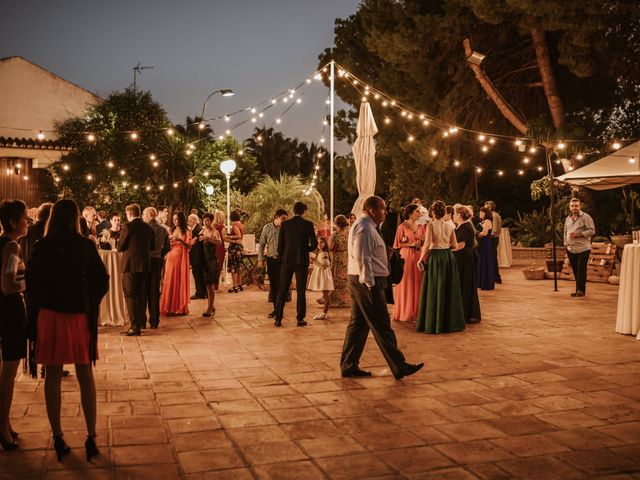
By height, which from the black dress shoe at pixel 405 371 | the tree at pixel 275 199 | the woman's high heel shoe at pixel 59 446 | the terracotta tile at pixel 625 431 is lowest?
the terracotta tile at pixel 625 431

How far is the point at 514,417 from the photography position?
487 centimetres

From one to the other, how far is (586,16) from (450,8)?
3829mm

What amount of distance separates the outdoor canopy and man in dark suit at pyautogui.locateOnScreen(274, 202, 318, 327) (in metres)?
6.86

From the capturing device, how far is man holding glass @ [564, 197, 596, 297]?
1159cm

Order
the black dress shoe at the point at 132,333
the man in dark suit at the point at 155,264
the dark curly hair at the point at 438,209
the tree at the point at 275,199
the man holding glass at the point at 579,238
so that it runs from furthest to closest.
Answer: the tree at the point at 275,199 < the man holding glass at the point at 579,238 < the man in dark suit at the point at 155,264 < the black dress shoe at the point at 132,333 < the dark curly hair at the point at 438,209

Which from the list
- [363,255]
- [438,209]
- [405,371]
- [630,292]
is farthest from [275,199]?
[405,371]

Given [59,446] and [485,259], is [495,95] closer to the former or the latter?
[485,259]

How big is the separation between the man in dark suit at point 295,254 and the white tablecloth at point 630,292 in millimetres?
3889

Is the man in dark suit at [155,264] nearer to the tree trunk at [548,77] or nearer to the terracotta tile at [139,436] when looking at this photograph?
the terracotta tile at [139,436]

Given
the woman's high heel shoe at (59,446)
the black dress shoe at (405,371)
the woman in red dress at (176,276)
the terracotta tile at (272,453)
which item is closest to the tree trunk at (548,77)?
the woman in red dress at (176,276)

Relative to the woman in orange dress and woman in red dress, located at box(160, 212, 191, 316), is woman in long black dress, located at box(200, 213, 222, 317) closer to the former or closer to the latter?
woman in red dress, located at box(160, 212, 191, 316)

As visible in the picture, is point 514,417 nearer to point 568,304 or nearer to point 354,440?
point 354,440

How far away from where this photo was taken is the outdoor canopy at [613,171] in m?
13.0

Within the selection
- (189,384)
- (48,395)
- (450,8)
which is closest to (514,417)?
(189,384)
